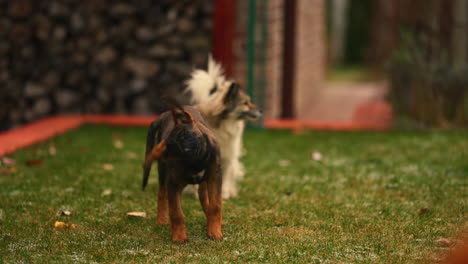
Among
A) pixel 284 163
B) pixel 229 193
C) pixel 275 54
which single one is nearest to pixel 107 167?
pixel 229 193

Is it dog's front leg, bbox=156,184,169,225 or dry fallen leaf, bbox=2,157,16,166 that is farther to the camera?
dry fallen leaf, bbox=2,157,16,166

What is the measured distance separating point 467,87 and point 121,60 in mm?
4433

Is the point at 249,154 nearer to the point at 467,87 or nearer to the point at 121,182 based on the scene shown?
the point at 121,182

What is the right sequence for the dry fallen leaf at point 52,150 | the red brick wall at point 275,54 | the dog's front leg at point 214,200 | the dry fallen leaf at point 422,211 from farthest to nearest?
the red brick wall at point 275,54, the dry fallen leaf at point 52,150, the dry fallen leaf at point 422,211, the dog's front leg at point 214,200

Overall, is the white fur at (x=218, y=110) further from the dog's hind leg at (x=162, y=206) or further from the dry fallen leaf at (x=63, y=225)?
the dry fallen leaf at (x=63, y=225)

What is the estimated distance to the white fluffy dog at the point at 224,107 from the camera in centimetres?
509

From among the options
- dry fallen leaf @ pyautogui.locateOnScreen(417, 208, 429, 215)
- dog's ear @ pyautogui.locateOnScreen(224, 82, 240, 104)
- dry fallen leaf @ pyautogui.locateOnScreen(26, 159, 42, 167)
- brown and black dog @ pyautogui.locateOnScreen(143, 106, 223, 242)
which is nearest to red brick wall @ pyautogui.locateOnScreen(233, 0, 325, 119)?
dry fallen leaf @ pyautogui.locateOnScreen(26, 159, 42, 167)

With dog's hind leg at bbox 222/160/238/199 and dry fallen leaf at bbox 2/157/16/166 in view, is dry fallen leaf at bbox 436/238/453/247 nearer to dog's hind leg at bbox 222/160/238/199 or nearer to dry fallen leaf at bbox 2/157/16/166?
dog's hind leg at bbox 222/160/238/199

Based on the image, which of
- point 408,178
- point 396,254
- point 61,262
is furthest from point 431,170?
point 61,262

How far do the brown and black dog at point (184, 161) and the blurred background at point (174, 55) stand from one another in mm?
4551

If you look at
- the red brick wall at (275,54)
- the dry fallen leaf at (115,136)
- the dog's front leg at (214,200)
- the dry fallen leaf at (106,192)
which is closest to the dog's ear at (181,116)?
the dog's front leg at (214,200)

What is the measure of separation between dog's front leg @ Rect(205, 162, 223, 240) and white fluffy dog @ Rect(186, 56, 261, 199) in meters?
0.97

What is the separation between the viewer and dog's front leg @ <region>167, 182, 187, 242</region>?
4.09 meters

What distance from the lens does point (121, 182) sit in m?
5.89
